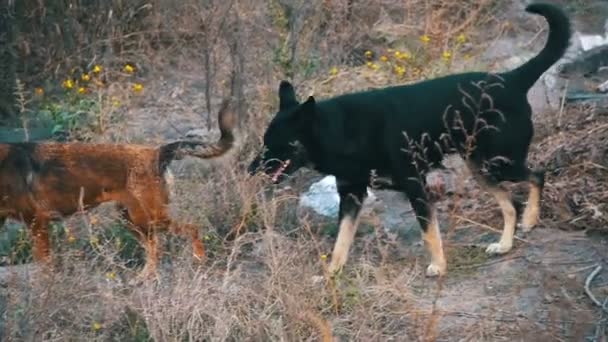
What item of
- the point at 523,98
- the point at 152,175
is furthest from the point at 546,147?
the point at 152,175


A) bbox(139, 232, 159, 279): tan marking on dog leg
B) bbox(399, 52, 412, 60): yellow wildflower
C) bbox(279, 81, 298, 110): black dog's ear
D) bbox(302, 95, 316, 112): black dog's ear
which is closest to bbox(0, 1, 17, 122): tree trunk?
bbox(399, 52, 412, 60): yellow wildflower

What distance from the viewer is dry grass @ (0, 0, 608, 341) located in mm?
5867

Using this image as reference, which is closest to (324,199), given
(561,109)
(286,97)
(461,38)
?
(286,97)

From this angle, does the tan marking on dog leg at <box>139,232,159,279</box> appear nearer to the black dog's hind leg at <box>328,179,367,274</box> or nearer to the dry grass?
the dry grass

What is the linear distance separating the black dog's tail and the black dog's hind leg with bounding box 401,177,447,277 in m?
0.96

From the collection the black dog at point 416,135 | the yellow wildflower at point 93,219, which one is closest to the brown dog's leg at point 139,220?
the yellow wildflower at point 93,219

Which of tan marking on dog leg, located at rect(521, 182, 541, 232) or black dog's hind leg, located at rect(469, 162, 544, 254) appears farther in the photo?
tan marking on dog leg, located at rect(521, 182, 541, 232)

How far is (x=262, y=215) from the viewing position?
725 cm

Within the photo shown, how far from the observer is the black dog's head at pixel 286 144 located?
692cm

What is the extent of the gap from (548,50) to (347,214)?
5.46ft

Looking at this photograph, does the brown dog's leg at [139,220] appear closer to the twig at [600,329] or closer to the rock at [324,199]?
the rock at [324,199]

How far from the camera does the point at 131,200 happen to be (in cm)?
719

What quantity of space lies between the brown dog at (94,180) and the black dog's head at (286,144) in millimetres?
329

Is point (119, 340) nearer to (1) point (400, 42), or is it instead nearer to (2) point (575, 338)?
(2) point (575, 338)
